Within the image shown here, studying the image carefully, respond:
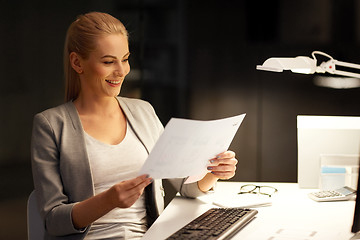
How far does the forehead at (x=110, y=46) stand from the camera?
1906 millimetres

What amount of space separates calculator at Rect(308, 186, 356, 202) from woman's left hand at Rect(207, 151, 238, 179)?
0.41 meters

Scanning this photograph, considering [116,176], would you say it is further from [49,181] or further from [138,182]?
[138,182]

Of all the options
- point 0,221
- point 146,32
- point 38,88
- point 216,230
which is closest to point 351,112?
point 146,32

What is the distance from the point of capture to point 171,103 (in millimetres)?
3078

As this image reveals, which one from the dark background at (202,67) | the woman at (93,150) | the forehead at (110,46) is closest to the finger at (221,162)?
the woman at (93,150)

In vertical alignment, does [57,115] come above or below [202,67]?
below

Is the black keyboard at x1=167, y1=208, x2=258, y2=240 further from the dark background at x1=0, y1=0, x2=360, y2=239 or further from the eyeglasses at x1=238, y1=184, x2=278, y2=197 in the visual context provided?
the dark background at x1=0, y1=0, x2=360, y2=239

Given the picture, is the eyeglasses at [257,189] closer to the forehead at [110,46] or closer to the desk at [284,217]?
the desk at [284,217]

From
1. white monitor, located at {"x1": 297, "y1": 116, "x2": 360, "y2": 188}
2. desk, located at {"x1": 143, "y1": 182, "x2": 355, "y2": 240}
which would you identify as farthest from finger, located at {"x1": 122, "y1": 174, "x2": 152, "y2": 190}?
white monitor, located at {"x1": 297, "y1": 116, "x2": 360, "y2": 188}

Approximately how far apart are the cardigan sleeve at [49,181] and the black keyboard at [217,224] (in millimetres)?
423

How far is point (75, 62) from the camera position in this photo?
196 centimetres

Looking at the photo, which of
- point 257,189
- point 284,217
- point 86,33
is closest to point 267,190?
point 257,189

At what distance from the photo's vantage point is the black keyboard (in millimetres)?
1500

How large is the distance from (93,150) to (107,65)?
13.0 inches
